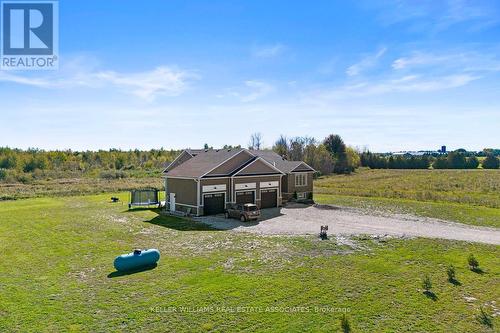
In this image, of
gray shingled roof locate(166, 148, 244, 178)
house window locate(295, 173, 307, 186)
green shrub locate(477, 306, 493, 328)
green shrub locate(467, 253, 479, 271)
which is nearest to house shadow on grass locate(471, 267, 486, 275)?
green shrub locate(467, 253, 479, 271)

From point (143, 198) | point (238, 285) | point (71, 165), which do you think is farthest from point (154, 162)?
point (238, 285)

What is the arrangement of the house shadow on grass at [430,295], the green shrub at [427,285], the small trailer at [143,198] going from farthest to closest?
the small trailer at [143,198] → the green shrub at [427,285] → the house shadow on grass at [430,295]

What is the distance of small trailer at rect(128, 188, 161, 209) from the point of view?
34.2 meters

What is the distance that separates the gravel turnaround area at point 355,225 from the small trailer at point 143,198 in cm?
879

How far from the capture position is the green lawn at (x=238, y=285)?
10898 millimetres

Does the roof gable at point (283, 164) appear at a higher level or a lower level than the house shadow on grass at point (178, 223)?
higher

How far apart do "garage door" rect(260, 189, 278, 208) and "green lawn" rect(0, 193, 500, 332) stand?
11.1 metres

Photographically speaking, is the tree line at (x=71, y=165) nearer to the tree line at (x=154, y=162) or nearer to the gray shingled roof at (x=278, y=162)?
the tree line at (x=154, y=162)

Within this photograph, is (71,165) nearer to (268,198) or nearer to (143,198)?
(143,198)

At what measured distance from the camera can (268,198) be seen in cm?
3341

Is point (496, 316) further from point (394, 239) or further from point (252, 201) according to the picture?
point (252, 201)

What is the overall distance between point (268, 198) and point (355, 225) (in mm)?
10239

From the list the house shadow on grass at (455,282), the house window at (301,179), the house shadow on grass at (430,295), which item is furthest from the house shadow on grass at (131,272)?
the house window at (301,179)

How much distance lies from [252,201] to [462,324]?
872 inches
